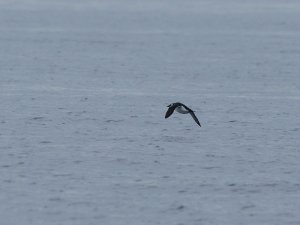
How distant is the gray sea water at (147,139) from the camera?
60.4 ft

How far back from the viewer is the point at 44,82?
3875 cm

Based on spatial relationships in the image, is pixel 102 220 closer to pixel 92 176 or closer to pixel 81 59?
pixel 92 176

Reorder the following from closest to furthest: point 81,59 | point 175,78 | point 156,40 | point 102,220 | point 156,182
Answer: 1. point 102,220
2. point 156,182
3. point 175,78
4. point 81,59
5. point 156,40

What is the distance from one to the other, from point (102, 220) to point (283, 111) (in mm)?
14817

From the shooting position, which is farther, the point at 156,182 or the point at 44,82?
the point at 44,82

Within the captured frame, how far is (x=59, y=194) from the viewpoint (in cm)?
1923

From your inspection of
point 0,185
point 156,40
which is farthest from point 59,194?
point 156,40

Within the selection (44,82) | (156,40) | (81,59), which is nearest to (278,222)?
(44,82)

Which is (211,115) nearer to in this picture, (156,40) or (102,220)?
(102,220)

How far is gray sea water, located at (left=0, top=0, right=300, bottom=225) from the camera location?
60.4 feet

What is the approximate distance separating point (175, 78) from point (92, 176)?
20574 millimetres

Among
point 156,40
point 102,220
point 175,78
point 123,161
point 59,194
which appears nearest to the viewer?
point 102,220

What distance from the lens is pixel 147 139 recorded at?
25703mm

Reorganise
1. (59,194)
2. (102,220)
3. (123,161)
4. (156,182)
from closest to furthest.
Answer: (102,220) < (59,194) < (156,182) < (123,161)
